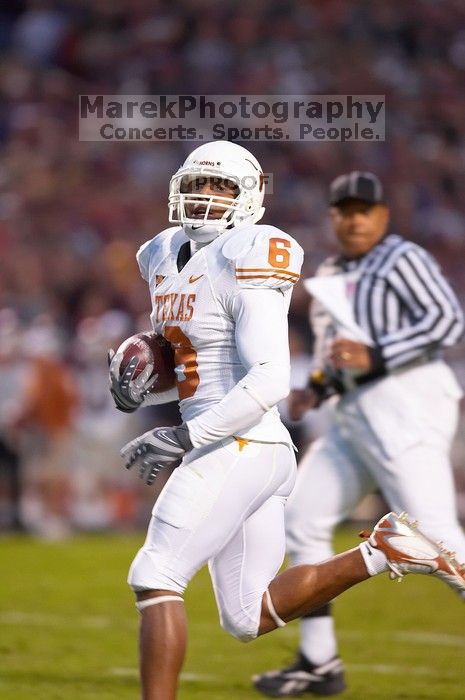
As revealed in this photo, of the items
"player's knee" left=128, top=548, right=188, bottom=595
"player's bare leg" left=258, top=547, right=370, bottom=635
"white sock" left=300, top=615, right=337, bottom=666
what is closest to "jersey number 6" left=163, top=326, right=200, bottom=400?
"player's knee" left=128, top=548, right=188, bottom=595

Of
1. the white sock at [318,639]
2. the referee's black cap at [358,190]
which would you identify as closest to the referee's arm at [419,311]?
the referee's black cap at [358,190]

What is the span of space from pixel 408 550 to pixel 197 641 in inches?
84.9

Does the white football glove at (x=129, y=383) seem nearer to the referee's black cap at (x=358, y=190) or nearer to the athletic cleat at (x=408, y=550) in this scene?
the athletic cleat at (x=408, y=550)

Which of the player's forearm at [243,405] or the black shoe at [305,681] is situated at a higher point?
the player's forearm at [243,405]

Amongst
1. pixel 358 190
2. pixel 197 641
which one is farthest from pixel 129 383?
pixel 197 641

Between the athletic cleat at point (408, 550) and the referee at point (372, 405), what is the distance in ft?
2.99

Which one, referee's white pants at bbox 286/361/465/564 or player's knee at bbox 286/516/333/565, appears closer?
referee's white pants at bbox 286/361/465/564

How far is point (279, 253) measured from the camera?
126 inches

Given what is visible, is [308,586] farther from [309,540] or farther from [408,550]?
[309,540]

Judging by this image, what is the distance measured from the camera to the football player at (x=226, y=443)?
320 centimetres

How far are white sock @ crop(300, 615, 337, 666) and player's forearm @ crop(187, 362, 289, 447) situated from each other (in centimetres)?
149

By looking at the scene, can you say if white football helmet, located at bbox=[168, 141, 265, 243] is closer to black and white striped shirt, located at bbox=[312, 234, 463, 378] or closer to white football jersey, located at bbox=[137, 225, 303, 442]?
white football jersey, located at bbox=[137, 225, 303, 442]

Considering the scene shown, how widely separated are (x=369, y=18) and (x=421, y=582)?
7.28 meters

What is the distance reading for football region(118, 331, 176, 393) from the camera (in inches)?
136
